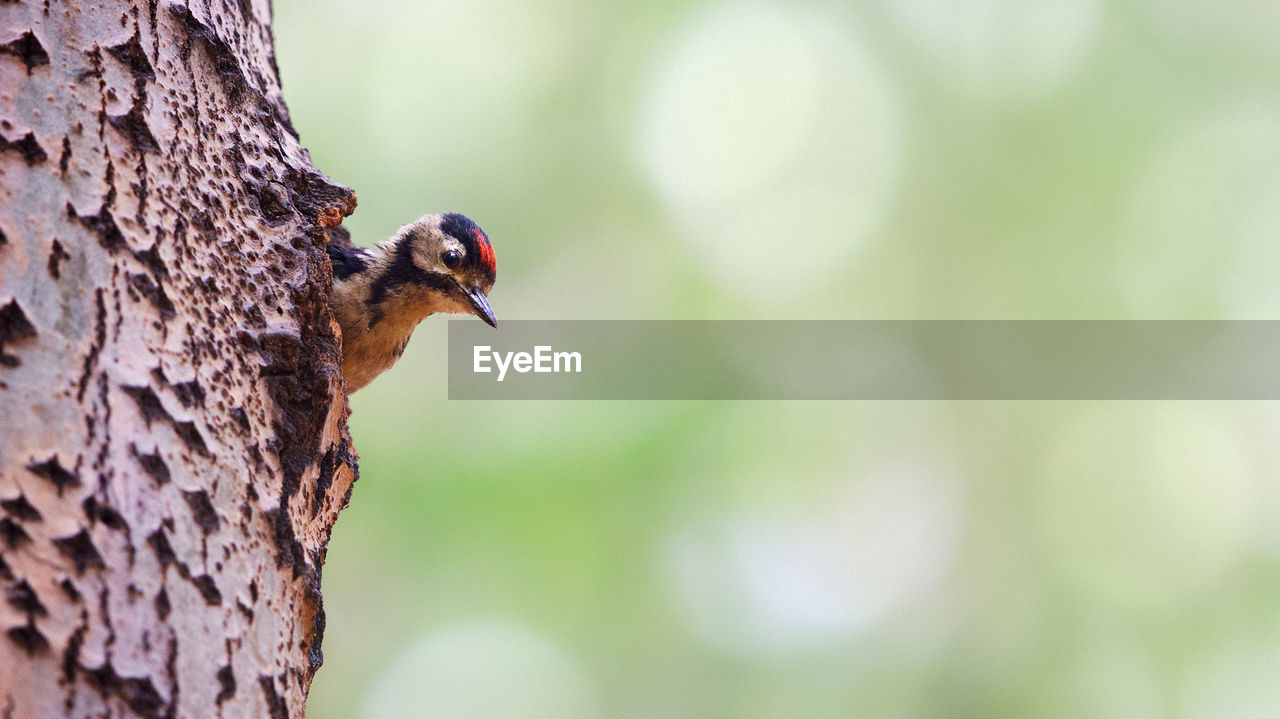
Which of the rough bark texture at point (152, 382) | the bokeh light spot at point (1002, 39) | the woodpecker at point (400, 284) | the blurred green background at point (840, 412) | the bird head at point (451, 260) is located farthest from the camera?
the bokeh light spot at point (1002, 39)

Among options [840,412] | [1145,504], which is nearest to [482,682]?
[840,412]

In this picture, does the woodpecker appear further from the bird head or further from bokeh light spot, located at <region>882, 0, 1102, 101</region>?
bokeh light spot, located at <region>882, 0, 1102, 101</region>

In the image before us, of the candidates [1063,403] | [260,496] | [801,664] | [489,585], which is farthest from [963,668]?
[260,496]

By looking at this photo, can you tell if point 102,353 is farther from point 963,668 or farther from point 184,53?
point 963,668

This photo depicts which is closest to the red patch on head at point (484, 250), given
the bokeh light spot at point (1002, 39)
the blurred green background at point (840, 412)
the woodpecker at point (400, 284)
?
the woodpecker at point (400, 284)

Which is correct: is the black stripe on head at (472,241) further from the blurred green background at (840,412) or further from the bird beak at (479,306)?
the blurred green background at (840,412)
